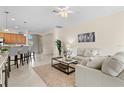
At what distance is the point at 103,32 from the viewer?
517 centimetres

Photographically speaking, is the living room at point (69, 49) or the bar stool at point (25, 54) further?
the bar stool at point (25, 54)

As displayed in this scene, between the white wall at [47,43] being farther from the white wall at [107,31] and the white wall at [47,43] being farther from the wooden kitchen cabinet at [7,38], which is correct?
the white wall at [107,31]

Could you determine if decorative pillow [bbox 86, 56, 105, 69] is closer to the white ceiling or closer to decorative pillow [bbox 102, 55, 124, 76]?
decorative pillow [bbox 102, 55, 124, 76]

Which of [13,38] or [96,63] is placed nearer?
[96,63]

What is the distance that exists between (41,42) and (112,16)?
374 inches

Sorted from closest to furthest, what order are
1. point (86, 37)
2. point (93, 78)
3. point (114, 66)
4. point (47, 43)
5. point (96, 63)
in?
point (114, 66) → point (93, 78) → point (96, 63) → point (86, 37) → point (47, 43)

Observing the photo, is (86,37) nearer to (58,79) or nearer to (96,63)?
(58,79)

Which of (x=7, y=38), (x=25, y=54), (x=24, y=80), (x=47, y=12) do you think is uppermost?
(x=47, y=12)

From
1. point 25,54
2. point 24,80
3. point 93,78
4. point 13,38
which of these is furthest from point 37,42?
point 93,78

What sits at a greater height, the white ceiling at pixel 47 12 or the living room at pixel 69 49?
the white ceiling at pixel 47 12

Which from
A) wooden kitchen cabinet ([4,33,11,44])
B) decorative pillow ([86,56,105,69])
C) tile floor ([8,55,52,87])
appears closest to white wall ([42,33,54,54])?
wooden kitchen cabinet ([4,33,11,44])

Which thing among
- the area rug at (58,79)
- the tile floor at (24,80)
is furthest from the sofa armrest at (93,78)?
the tile floor at (24,80)

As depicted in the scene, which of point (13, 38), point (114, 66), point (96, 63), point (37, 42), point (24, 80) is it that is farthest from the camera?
point (37, 42)
